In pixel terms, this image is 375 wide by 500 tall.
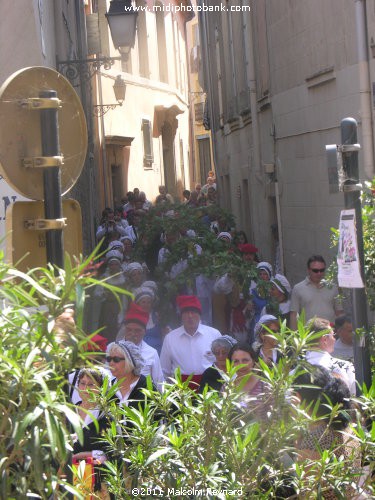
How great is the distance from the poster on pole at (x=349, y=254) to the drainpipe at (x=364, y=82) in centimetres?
487

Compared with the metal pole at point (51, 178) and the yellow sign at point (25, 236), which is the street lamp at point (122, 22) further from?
the metal pole at point (51, 178)

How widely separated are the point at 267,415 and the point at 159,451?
0.45 metres

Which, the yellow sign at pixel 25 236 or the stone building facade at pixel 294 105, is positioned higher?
the stone building facade at pixel 294 105

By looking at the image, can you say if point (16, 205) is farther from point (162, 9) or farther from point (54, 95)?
point (162, 9)

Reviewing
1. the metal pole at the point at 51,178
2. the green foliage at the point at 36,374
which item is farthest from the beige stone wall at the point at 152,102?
the green foliage at the point at 36,374

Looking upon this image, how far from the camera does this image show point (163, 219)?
45.0 feet

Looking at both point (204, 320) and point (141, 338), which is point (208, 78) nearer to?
point (204, 320)

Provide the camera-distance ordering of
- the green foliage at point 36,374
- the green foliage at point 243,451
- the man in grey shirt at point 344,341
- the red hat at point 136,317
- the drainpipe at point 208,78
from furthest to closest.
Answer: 1. the drainpipe at point 208,78
2. the red hat at point 136,317
3. the man in grey shirt at point 344,341
4. the green foliage at point 243,451
5. the green foliage at point 36,374

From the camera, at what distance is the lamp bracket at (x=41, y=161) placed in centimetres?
398

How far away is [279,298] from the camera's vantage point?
10.1 m

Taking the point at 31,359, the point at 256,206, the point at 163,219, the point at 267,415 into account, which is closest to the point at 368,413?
the point at 267,415

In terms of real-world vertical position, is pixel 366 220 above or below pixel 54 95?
below

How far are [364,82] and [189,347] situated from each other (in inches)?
148

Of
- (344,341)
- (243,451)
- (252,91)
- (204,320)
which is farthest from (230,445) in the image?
(252,91)
